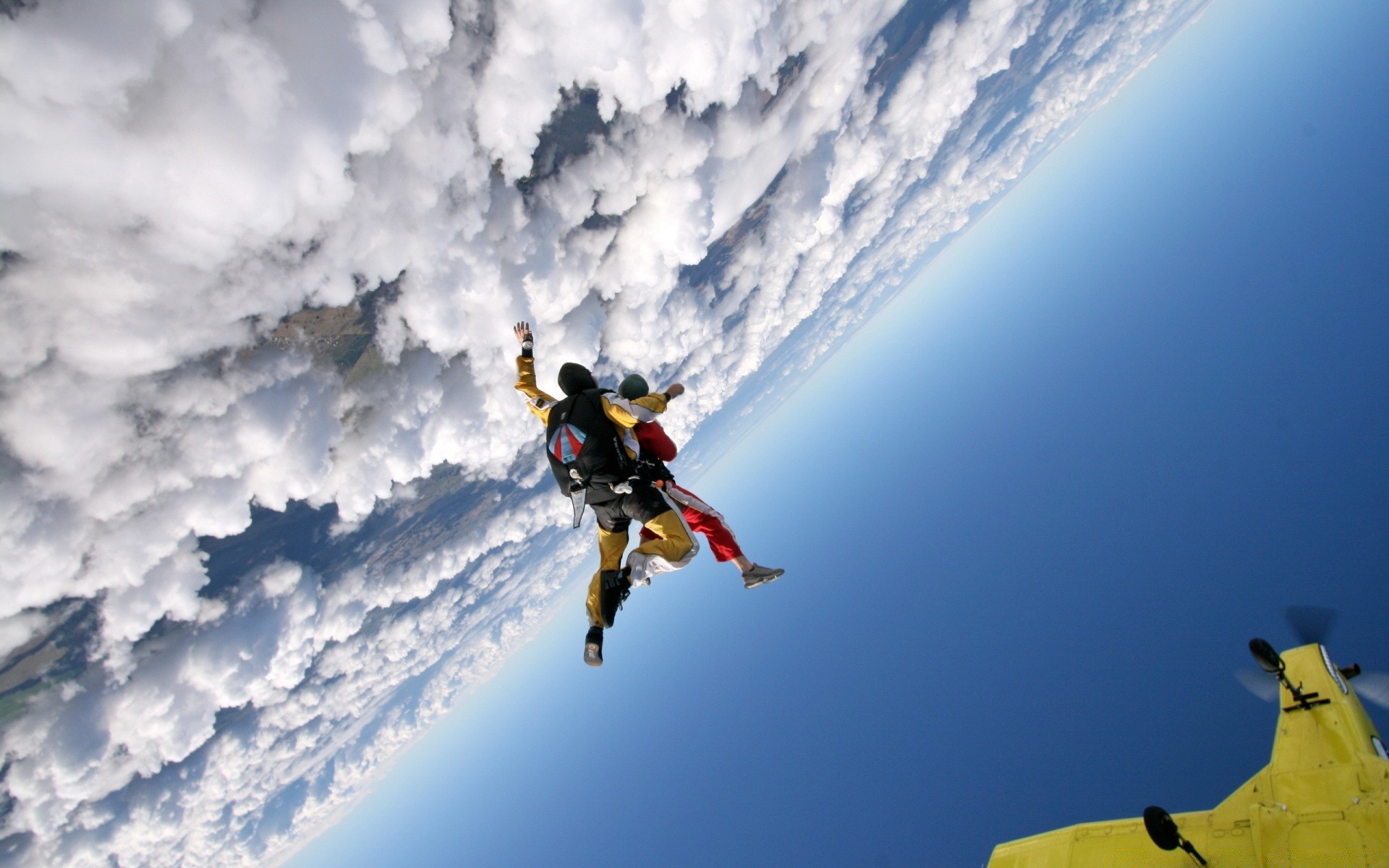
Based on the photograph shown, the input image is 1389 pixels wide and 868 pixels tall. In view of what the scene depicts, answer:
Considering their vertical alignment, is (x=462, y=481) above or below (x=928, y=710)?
above

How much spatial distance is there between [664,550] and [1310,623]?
758 cm

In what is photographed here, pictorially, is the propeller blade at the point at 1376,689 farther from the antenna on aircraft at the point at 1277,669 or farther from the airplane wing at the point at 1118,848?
the airplane wing at the point at 1118,848

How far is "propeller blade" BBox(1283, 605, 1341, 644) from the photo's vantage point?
5.66 m

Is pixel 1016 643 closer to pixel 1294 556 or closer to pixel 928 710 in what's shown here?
pixel 928 710

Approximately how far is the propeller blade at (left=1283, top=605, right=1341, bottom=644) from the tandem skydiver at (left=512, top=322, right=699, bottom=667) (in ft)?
22.8

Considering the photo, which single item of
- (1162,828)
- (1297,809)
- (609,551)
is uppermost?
(609,551)

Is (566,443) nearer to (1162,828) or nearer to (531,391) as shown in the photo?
(531,391)

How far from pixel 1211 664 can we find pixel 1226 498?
13306 mm

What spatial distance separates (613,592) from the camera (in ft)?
15.3

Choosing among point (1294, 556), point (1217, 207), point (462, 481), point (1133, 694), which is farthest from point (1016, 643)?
point (1217, 207)

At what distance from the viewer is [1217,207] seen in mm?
59688

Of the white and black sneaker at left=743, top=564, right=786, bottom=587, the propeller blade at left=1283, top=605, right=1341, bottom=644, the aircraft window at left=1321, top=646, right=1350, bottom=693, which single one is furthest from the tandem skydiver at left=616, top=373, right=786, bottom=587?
the aircraft window at left=1321, top=646, right=1350, bottom=693

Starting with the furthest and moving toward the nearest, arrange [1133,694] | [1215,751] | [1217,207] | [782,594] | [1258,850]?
[782,594] → [1217,207] → [1133,694] → [1215,751] → [1258,850]

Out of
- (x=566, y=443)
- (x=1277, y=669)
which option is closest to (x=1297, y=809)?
(x=1277, y=669)
